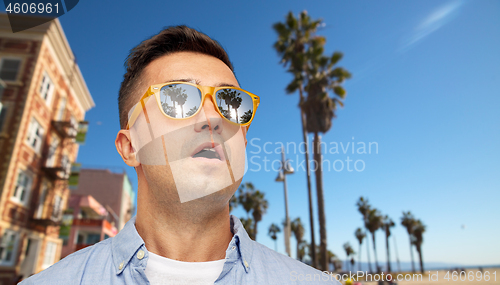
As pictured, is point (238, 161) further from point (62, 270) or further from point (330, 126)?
point (330, 126)

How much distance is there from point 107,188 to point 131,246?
39166 millimetres

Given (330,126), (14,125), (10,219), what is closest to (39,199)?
(10,219)

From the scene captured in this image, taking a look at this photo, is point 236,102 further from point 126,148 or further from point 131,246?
point 131,246

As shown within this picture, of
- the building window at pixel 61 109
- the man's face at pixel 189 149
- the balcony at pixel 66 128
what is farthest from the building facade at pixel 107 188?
the man's face at pixel 189 149

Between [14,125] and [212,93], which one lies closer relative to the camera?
[212,93]

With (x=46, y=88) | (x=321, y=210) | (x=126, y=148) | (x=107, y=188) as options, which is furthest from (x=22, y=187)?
(x=107, y=188)

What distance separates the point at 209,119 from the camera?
1.59 metres

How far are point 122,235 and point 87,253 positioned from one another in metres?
0.19

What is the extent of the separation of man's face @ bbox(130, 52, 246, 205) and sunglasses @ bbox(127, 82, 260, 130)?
3 centimetres

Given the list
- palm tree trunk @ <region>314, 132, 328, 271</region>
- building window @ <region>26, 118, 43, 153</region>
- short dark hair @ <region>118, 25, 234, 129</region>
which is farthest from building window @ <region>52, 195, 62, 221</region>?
short dark hair @ <region>118, 25, 234, 129</region>

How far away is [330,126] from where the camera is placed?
1706cm

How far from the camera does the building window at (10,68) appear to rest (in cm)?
1695

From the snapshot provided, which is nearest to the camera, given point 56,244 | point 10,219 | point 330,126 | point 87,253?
point 87,253

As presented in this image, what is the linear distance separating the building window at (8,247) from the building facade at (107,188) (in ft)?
64.6
